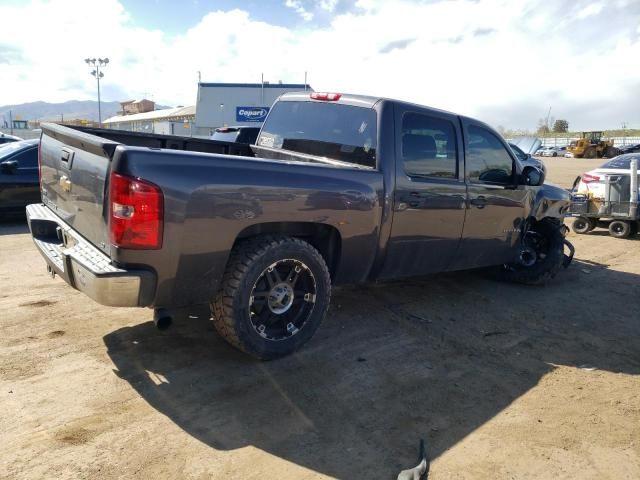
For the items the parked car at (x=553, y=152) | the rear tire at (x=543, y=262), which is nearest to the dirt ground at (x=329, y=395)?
the rear tire at (x=543, y=262)

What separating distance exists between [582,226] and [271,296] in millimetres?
8614

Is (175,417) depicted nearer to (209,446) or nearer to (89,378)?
(209,446)

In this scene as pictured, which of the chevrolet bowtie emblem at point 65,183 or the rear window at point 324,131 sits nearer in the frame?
the chevrolet bowtie emblem at point 65,183

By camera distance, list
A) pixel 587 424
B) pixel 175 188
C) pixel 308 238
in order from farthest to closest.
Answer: pixel 308 238 → pixel 587 424 → pixel 175 188

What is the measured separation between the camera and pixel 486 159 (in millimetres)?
5105

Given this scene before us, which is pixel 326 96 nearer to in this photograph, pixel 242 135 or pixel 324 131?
pixel 324 131

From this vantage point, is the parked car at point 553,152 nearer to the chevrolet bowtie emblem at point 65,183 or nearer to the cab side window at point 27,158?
the cab side window at point 27,158

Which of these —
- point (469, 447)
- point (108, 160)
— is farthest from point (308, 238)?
point (469, 447)

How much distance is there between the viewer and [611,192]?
9.49m

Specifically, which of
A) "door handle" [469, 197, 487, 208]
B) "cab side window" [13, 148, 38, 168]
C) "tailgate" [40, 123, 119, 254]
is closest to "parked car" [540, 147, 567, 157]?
"cab side window" [13, 148, 38, 168]

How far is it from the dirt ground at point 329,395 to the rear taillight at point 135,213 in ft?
3.27

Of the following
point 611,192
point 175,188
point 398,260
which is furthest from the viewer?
point 611,192

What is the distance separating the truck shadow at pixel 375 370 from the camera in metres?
2.87

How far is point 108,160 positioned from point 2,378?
1596 mm
